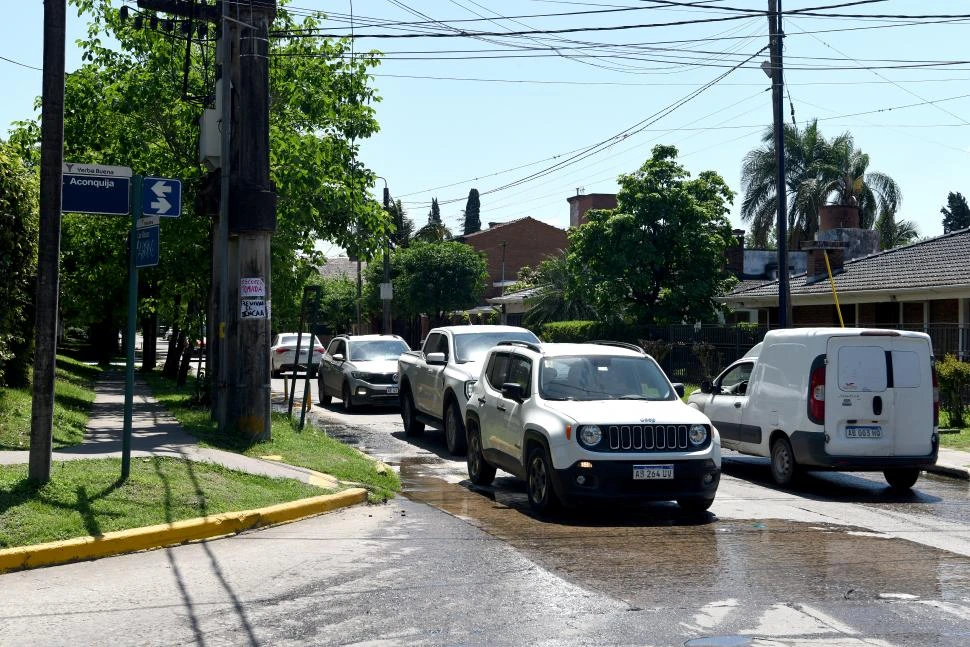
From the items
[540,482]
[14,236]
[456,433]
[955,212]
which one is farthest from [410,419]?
[955,212]

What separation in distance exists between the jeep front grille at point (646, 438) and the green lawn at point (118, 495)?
121 inches

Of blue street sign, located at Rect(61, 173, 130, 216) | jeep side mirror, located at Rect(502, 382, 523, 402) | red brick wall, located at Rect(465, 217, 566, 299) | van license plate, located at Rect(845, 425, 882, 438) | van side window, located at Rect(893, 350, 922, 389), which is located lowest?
van license plate, located at Rect(845, 425, 882, 438)

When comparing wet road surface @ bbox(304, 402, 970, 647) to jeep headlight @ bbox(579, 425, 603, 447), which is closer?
wet road surface @ bbox(304, 402, 970, 647)

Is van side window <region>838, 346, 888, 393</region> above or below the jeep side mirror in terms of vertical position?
above

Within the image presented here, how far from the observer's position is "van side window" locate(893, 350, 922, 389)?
1272 cm

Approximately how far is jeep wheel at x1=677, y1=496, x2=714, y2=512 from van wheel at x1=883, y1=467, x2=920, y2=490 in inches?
133

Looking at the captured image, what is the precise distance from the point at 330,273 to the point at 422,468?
83.6 m

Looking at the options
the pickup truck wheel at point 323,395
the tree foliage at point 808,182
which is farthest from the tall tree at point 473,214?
the pickup truck wheel at point 323,395

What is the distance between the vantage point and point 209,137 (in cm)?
1549

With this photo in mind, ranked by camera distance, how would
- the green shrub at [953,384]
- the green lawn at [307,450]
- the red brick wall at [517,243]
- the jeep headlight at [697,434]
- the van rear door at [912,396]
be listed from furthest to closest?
the red brick wall at [517,243] < the green shrub at [953,384] < the van rear door at [912,396] < the green lawn at [307,450] < the jeep headlight at [697,434]

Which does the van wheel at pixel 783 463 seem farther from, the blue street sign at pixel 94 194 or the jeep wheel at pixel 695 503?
the blue street sign at pixel 94 194

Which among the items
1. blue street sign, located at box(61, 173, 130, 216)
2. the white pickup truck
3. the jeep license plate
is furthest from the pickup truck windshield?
blue street sign, located at box(61, 173, 130, 216)

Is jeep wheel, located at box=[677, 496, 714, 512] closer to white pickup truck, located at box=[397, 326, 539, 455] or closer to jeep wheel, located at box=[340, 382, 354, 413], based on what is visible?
white pickup truck, located at box=[397, 326, 539, 455]

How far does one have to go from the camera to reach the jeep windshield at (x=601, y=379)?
36.7 feet
